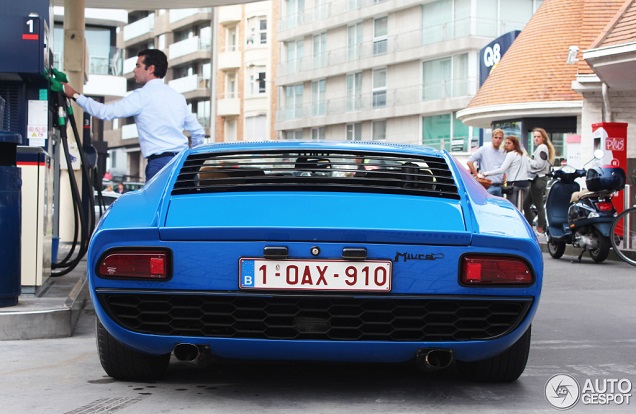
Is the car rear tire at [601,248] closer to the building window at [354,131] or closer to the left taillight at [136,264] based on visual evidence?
the left taillight at [136,264]

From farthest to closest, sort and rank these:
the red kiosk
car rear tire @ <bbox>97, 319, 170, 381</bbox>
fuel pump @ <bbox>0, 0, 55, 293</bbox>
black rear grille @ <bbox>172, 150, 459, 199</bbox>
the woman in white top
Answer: the red kiosk
the woman in white top
fuel pump @ <bbox>0, 0, 55, 293</bbox>
car rear tire @ <bbox>97, 319, 170, 381</bbox>
black rear grille @ <bbox>172, 150, 459, 199</bbox>

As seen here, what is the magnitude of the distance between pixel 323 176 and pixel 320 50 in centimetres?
6363

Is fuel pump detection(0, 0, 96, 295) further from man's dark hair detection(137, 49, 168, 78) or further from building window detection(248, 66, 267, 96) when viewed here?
building window detection(248, 66, 267, 96)

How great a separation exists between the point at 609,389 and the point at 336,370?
1.30 m

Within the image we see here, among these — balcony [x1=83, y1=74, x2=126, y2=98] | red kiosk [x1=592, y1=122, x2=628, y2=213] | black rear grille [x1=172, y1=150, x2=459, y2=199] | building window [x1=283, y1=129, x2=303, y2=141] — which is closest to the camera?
black rear grille [x1=172, y1=150, x2=459, y2=199]

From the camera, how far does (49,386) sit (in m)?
5.05

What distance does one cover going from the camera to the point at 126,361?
499 cm

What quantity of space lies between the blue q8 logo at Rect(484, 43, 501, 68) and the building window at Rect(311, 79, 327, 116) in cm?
2825

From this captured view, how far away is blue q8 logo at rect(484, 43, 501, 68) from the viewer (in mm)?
38281

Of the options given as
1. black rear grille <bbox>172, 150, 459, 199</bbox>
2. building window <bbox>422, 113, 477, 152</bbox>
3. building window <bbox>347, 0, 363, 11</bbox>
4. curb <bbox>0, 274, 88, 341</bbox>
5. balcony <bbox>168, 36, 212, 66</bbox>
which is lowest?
curb <bbox>0, 274, 88, 341</bbox>

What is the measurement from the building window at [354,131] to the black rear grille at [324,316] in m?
58.7

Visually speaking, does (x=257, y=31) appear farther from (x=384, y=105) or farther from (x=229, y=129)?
(x=384, y=105)

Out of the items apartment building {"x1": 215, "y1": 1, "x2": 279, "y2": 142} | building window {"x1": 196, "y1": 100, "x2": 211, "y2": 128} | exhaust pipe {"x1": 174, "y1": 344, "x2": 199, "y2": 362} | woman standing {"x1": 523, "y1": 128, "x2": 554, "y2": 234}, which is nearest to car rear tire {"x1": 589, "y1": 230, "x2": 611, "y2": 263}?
woman standing {"x1": 523, "y1": 128, "x2": 554, "y2": 234}

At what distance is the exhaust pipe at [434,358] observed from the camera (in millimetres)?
4523
